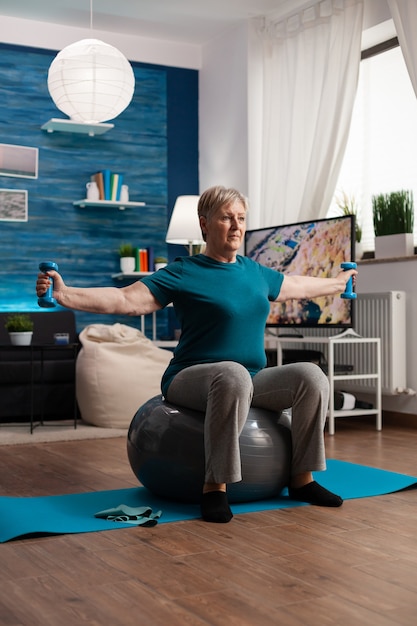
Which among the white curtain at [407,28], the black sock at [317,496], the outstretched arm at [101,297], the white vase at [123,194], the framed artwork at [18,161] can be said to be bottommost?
the black sock at [317,496]

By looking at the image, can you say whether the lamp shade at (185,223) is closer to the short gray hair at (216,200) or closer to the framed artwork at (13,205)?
the framed artwork at (13,205)

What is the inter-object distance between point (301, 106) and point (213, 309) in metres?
3.25

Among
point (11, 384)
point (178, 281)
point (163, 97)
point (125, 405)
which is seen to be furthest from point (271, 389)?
point (163, 97)

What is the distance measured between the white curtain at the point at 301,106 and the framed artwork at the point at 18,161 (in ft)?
5.15

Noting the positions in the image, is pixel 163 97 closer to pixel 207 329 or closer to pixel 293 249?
pixel 293 249

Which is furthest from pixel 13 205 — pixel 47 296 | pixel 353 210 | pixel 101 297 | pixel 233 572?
pixel 233 572

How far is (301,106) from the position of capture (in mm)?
5711

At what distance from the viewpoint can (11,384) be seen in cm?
521

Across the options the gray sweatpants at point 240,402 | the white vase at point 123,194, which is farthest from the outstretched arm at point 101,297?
the white vase at point 123,194

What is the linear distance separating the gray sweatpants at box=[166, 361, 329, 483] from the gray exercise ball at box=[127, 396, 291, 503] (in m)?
0.05

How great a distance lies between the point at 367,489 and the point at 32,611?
161 centimetres

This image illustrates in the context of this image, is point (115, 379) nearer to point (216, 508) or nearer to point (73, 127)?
point (73, 127)

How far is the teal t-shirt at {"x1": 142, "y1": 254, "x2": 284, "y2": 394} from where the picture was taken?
2.84m

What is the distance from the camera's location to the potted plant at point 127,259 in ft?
20.7
